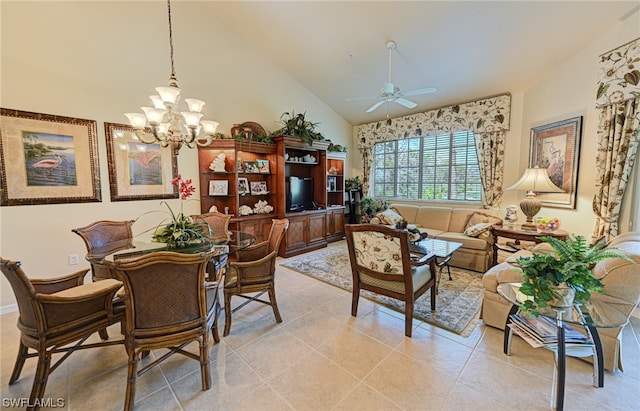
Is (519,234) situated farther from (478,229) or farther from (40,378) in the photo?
(40,378)

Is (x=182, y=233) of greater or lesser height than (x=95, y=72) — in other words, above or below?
below

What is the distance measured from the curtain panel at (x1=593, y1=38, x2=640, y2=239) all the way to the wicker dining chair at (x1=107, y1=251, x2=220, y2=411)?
402 centimetres

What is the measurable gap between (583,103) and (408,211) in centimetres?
306

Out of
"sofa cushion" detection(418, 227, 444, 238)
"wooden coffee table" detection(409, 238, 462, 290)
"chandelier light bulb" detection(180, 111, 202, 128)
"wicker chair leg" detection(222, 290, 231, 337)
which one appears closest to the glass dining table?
"wicker chair leg" detection(222, 290, 231, 337)

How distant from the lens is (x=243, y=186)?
182 inches

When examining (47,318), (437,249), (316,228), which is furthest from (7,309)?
(437,249)

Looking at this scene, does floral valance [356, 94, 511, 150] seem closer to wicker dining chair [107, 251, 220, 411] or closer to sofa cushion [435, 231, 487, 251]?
sofa cushion [435, 231, 487, 251]

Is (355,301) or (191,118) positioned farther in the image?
(355,301)

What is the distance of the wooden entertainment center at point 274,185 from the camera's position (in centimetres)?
437

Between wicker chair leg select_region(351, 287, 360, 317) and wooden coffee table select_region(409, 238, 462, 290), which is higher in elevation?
wooden coffee table select_region(409, 238, 462, 290)

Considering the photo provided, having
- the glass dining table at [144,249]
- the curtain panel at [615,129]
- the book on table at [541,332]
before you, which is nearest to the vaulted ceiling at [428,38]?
the curtain panel at [615,129]

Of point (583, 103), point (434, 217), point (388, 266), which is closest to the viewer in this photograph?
point (388, 266)

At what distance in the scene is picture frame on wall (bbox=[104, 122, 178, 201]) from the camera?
3.47 m

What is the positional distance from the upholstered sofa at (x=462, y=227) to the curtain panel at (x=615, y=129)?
4.18 ft
